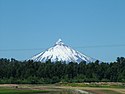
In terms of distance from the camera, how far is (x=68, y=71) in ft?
456

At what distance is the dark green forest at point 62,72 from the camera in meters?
129

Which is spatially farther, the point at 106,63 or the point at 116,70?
the point at 106,63

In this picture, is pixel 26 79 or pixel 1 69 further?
pixel 1 69

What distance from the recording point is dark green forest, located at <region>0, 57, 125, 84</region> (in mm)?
Answer: 129000

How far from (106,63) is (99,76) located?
13.8 m

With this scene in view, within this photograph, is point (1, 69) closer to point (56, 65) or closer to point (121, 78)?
point (56, 65)

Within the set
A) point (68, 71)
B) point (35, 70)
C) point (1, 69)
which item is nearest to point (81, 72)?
point (68, 71)

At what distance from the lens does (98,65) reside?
462 ft

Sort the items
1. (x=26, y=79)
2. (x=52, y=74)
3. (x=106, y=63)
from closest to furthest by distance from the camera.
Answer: (x=26, y=79), (x=52, y=74), (x=106, y=63)

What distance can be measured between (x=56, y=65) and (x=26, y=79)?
16945mm

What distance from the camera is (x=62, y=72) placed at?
137875 mm

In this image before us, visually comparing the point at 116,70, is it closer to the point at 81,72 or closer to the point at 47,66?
the point at 81,72

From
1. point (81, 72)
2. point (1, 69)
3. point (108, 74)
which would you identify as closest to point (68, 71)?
point (81, 72)

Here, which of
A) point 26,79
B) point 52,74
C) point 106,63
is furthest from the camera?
point 106,63
